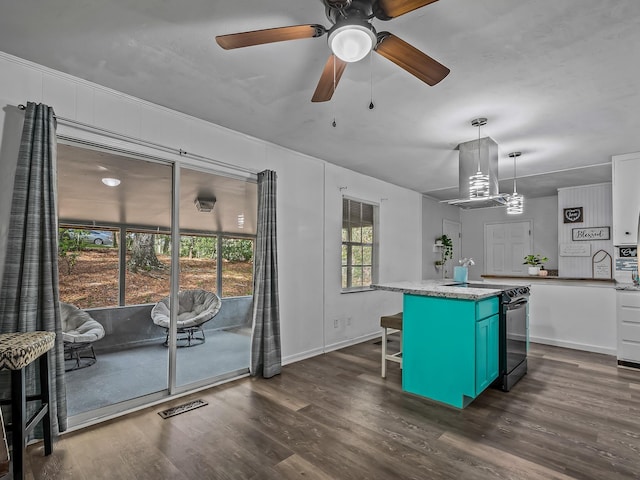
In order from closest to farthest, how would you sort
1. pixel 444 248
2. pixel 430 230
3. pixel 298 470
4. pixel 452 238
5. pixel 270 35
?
1. pixel 270 35
2. pixel 298 470
3. pixel 430 230
4. pixel 444 248
5. pixel 452 238

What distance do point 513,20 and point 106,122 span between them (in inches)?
110

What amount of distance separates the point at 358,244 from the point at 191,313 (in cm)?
264

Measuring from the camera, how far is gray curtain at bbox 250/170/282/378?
11.4 feet

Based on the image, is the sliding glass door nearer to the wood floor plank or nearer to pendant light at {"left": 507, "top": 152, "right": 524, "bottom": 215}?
the wood floor plank

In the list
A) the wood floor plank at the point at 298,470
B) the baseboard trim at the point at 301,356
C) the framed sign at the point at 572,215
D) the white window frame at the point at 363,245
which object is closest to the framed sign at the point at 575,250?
the framed sign at the point at 572,215

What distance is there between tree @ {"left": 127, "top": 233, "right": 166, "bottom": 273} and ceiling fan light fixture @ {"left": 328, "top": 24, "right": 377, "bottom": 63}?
2.37 metres

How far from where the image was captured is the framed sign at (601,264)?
570cm

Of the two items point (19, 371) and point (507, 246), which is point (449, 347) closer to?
point (19, 371)

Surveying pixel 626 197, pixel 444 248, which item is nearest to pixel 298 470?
pixel 626 197

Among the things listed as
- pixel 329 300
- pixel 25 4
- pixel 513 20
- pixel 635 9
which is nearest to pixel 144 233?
pixel 25 4

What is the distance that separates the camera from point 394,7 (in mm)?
1438

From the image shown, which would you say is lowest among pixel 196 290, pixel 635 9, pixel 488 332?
pixel 488 332

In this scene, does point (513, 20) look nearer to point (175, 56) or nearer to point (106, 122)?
point (175, 56)

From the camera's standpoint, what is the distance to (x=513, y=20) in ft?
6.08
